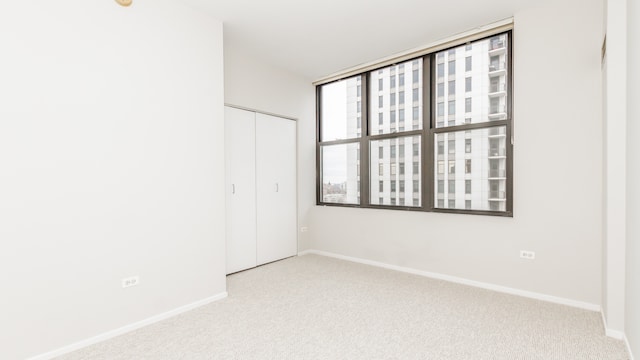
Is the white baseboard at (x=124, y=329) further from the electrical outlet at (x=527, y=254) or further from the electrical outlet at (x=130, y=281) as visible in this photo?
the electrical outlet at (x=527, y=254)

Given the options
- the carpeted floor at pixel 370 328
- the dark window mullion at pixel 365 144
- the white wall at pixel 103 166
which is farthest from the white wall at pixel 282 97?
the carpeted floor at pixel 370 328

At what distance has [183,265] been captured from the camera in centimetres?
281

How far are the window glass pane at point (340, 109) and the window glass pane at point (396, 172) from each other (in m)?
0.51

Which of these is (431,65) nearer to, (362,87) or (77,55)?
(362,87)

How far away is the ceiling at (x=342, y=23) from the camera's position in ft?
9.34

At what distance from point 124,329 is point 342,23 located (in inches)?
135

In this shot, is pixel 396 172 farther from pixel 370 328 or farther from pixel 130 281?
pixel 130 281

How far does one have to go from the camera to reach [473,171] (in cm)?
347

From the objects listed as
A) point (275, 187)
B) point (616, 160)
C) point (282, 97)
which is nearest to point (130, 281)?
point (275, 187)

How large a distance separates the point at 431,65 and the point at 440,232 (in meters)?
2.05

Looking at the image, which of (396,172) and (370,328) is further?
(396,172)

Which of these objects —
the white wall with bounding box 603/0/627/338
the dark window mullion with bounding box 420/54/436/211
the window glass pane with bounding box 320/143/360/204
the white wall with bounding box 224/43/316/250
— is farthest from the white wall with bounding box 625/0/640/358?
the white wall with bounding box 224/43/316/250

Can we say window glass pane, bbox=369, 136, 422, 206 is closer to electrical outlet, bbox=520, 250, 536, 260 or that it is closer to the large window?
the large window

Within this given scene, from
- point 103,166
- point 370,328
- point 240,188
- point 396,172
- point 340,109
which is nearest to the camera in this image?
point 103,166
